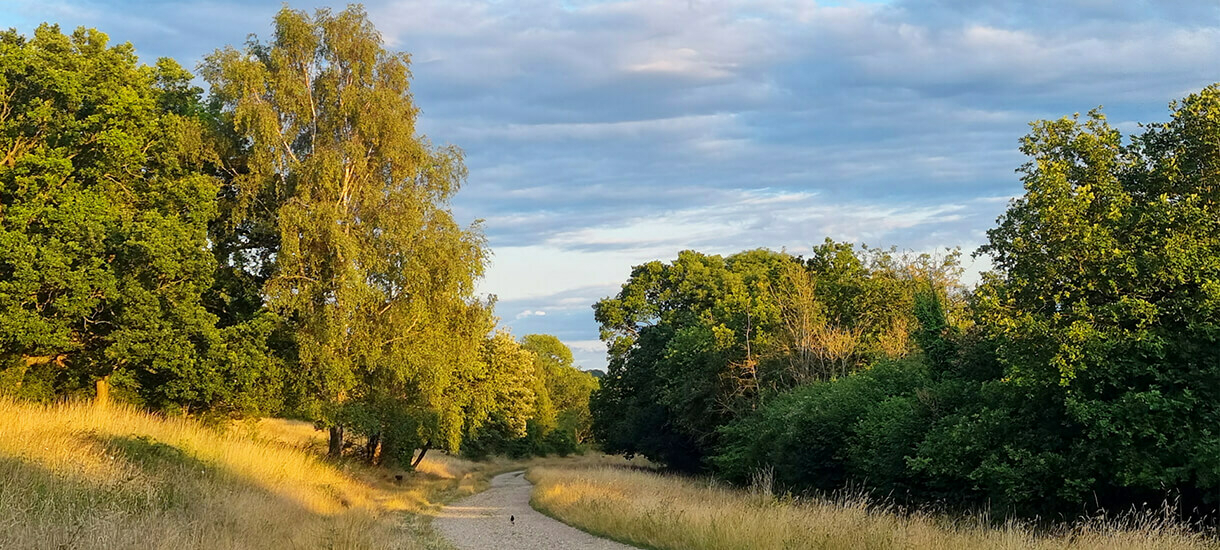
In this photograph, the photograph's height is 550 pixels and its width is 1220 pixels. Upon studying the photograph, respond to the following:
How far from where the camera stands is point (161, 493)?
12.1 metres

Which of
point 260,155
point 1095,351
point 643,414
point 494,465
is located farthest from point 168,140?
point 494,465

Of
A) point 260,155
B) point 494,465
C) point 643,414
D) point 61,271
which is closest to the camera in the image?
Result: point 61,271

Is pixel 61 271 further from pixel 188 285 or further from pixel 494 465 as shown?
pixel 494 465

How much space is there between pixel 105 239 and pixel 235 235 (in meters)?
4.62

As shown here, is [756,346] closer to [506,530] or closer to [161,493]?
[506,530]

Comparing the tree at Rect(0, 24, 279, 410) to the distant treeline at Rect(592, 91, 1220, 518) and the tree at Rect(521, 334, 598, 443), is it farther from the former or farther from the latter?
the tree at Rect(521, 334, 598, 443)

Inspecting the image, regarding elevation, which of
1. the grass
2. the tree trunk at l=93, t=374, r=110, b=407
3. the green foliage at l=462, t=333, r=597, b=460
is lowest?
the green foliage at l=462, t=333, r=597, b=460

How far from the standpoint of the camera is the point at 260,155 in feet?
80.4

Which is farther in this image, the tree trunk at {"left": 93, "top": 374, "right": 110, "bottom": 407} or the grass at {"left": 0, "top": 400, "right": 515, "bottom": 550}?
the tree trunk at {"left": 93, "top": 374, "right": 110, "bottom": 407}

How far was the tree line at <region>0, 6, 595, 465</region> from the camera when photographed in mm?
21656

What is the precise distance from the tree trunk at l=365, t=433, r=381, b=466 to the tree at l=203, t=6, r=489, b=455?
5703mm

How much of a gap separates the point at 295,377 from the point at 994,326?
756 inches

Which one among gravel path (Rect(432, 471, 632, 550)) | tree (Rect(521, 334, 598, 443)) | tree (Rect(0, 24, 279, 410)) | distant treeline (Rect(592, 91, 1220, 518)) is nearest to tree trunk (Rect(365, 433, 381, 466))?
gravel path (Rect(432, 471, 632, 550))

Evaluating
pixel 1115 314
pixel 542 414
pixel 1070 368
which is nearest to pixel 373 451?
pixel 1070 368
